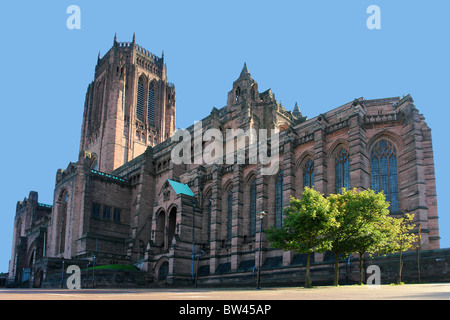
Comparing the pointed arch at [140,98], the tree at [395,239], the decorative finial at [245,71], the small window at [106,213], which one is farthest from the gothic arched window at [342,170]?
the pointed arch at [140,98]

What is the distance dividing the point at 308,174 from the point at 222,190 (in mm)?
11863

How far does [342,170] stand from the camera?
125 ft

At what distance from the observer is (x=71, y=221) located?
5759cm

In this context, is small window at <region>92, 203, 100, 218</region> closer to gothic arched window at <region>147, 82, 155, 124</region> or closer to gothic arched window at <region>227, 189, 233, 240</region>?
gothic arched window at <region>227, 189, 233, 240</region>

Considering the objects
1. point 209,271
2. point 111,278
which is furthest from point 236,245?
point 111,278

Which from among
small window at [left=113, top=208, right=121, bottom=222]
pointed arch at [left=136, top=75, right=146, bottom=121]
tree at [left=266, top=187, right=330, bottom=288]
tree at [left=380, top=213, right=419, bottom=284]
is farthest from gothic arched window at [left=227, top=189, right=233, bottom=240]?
pointed arch at [left=136, top=75, right=146, bottom=121]

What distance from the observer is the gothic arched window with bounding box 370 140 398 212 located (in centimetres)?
3512

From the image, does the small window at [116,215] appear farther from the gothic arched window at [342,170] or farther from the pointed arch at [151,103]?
the gothic arched window at [342,170]

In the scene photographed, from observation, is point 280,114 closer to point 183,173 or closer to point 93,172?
point 183,173

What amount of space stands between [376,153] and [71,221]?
135 feet

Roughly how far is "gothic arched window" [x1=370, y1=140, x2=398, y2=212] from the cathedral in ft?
0.29

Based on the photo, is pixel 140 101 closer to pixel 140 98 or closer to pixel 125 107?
pixel 140 98

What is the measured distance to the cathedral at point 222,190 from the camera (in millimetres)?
35531
